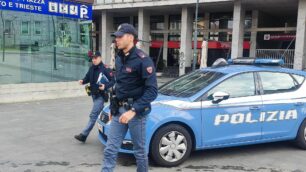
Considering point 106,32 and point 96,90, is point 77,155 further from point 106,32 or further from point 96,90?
point 106,32

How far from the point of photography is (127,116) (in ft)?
11.9

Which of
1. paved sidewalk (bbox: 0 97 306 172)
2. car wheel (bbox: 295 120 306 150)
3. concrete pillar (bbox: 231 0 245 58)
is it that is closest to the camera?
paved sidewalk (bbox: 0 97 306 172)

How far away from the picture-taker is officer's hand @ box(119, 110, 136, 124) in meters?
3.62

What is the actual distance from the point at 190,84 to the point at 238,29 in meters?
21.8

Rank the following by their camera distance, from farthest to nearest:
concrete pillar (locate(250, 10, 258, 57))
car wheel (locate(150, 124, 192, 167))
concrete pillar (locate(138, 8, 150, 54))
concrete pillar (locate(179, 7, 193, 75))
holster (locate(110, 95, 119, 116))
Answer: concrete pillar (locate(138, 8, 150, 54)), concrete pillar (locate(179, 7, 193, 75)), concrete pillar (locate(250, 10, 258, 57)), car wheel (locate(150, 124, 192, 167)), holster (locate(110, 95, 119, 116))

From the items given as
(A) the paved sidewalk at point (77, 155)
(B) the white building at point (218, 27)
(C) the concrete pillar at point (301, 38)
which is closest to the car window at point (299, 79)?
(A) the paved sidewalk at point (77, 155)

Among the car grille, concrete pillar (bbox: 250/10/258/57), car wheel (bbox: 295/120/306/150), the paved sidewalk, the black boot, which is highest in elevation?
concrete pillar (bbox: 250/10/258/57)

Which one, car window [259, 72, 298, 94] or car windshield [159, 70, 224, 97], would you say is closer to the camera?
car windshield [159, 70, 224, 97]

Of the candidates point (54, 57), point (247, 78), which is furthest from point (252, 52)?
point (247, 78)

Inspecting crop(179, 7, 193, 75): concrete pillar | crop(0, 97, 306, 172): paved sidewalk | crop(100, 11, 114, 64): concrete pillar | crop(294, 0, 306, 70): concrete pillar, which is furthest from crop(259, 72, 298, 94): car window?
crop(100, 11, 114, 64): concrete pillar

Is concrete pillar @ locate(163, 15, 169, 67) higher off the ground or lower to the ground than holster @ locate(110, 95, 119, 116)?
higher

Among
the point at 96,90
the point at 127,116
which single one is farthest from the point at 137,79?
the point at 96,90

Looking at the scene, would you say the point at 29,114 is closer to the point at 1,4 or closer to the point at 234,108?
the point at 1,4

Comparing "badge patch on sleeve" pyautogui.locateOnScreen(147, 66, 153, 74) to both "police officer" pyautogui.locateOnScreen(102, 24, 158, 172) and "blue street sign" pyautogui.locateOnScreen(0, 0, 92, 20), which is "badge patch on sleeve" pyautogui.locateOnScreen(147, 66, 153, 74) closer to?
"police officer" pyautogui.locateOnScreen(102, 24, 158, 172)
